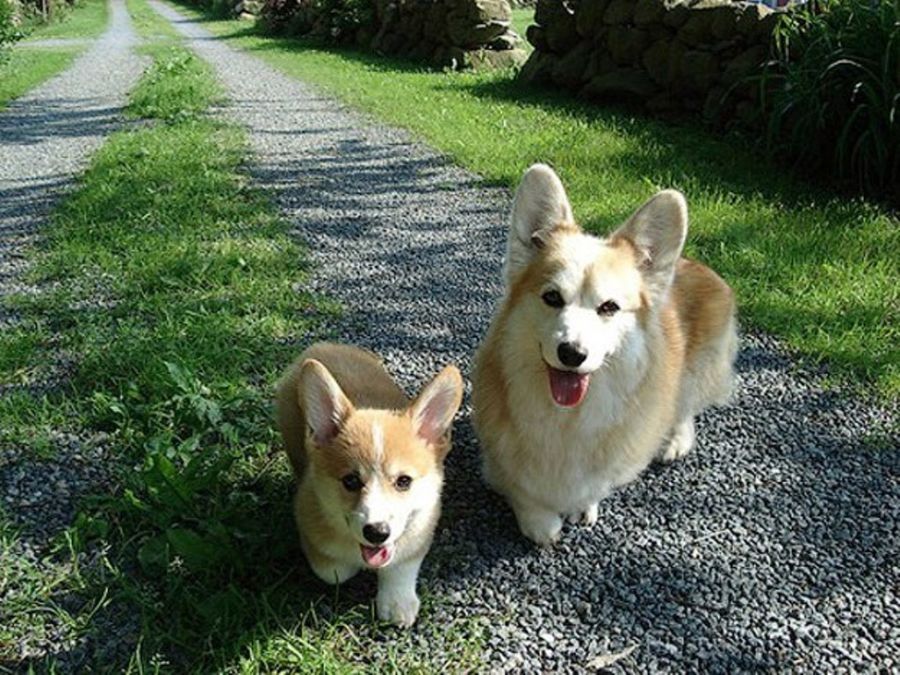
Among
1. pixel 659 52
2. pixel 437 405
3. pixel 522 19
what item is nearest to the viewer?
pixel 437 405

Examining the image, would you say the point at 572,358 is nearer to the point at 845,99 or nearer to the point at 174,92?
the point at 845,99

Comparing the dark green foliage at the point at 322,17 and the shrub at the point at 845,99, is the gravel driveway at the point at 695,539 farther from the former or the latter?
the dark green foliage at the point at 322,17

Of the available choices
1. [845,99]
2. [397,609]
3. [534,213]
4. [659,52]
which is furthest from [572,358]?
[659,52]

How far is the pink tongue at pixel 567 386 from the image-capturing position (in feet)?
7.54

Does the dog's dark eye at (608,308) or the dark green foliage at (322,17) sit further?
the dark green foliage at (322,17)

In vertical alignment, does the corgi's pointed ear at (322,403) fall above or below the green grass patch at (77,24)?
above

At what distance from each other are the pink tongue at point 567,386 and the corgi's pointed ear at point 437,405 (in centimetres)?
29

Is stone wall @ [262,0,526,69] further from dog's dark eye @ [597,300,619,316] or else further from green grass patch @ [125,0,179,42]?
dog's dark eye @ [597,300,619,316]

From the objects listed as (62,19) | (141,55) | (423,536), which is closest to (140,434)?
(423,536)

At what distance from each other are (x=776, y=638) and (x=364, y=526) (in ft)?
4.04

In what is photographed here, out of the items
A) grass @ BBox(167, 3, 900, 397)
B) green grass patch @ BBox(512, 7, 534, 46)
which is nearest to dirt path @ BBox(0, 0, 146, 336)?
grass @ BBox(167, 3, 900, 397)

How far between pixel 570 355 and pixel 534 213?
20.7 inches

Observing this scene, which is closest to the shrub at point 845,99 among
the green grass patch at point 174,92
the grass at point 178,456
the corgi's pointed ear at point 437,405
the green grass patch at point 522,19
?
the grass at point 178,456

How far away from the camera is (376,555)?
2080 millimetres
